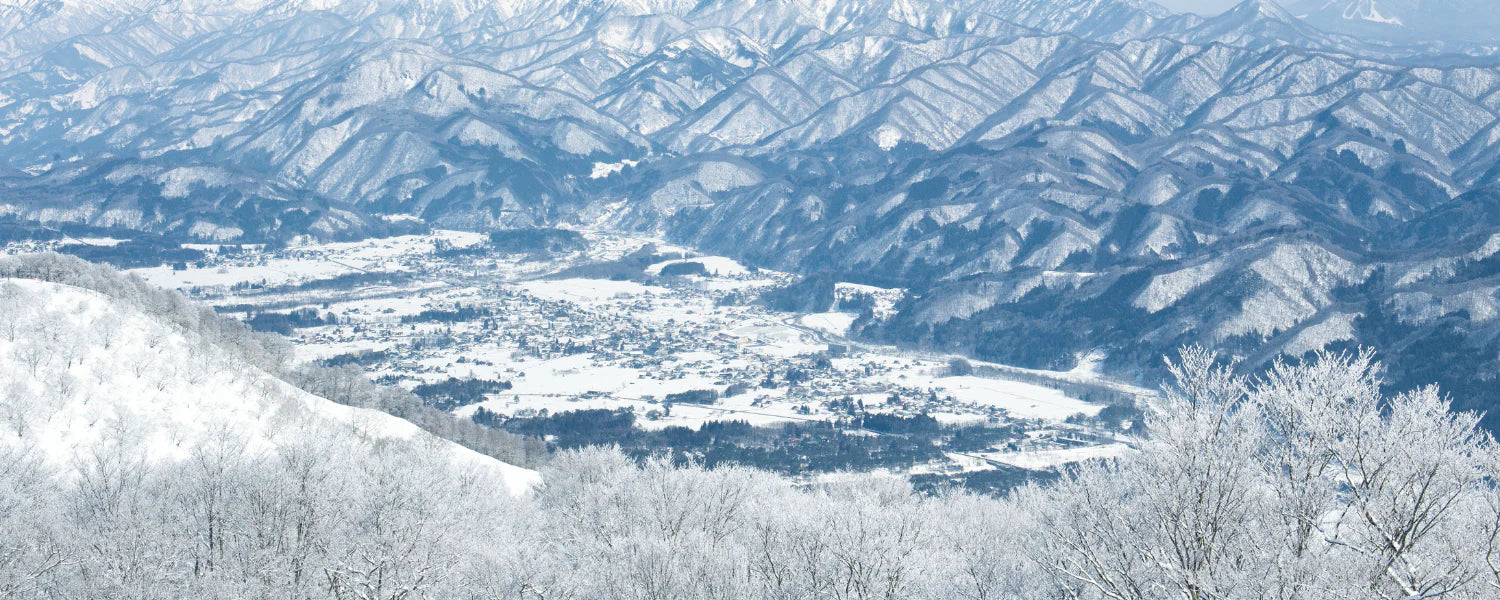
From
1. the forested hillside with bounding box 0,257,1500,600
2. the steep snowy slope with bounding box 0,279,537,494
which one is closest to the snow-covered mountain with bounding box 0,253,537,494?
the steep snowy slope with bounding box 0,279,537,494

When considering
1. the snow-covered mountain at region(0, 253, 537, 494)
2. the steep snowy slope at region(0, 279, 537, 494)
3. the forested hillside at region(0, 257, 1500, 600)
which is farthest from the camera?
the steep snowy slope at region(0, 279, 537, 494)

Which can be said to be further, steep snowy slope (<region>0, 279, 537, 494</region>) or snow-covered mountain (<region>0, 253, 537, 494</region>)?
steep snowy slope (<region>0, 279, 537, 494</region>)

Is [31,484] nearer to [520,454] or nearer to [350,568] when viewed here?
[350,568]

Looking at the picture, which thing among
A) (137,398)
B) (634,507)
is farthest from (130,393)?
(634,507)

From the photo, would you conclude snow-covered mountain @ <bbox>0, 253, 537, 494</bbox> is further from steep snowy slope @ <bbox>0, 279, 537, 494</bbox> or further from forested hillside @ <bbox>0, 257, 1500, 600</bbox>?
forested hillside @ <bbox>0, 257, 1500, 600</bbox>

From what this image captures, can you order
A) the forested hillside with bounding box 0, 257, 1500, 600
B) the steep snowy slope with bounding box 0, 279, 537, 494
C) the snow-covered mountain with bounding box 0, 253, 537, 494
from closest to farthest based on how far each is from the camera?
the forested hillside with bounding box 0, 257, 1500, 600 < the snow-covered mountain with bounding box 0, 253, 537, 494 < the steep snowy slope with bounding box 0, 279, 537, 494

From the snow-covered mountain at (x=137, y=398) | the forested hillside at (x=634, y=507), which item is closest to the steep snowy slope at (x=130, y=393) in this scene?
the snow-covered mountain at (x=137, y=398)
